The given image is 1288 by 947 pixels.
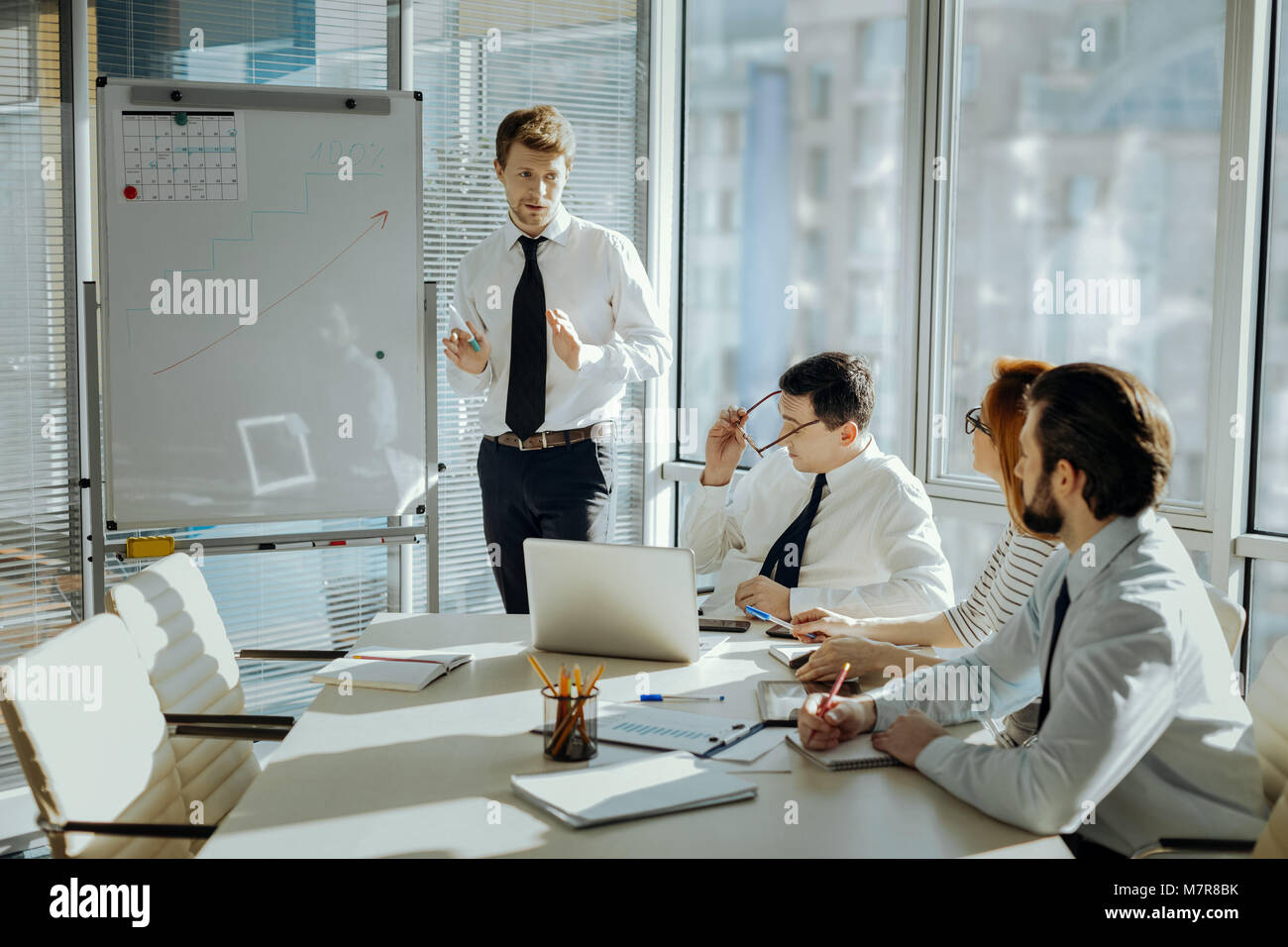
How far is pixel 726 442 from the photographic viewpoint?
10.1 feet

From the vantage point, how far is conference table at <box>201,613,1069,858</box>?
1388 millimetres

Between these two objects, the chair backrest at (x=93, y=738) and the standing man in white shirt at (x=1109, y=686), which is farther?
the chair backrest at (x=93, y=738)

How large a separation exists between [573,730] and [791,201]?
2944 mm

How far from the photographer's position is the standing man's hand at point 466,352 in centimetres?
335

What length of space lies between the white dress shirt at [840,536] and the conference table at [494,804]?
74 centimetres

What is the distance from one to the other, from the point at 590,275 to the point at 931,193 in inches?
47.2

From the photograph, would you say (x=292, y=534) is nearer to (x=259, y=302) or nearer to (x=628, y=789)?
(x=259, y=302)

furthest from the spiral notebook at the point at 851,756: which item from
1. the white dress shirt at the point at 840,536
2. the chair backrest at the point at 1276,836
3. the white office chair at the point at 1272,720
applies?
the white dress shirt at the point at 840,536

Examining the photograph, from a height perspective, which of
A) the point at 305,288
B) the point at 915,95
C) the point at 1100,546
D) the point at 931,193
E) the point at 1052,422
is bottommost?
the point at 1100,546

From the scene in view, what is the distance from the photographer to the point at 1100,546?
1.63 meters

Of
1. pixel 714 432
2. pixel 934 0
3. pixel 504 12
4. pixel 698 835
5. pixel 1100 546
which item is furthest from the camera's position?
pixel 504 12

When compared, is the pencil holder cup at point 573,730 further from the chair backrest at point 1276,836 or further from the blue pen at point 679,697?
the chair backrest at point 1276,836
